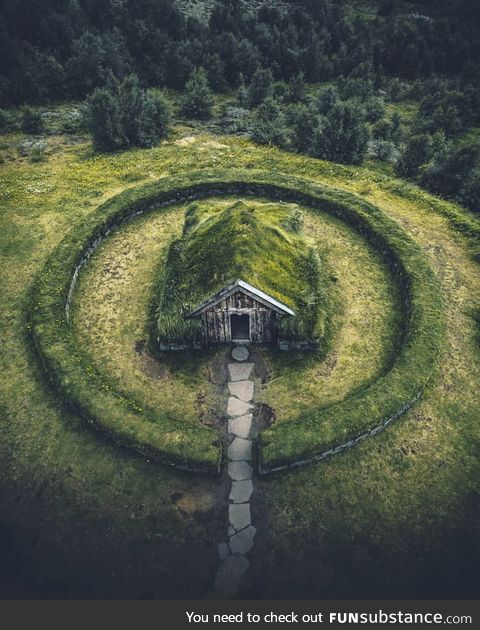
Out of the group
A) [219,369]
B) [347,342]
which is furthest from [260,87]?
[219,369]

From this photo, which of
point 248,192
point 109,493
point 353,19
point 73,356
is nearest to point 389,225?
point 248,192

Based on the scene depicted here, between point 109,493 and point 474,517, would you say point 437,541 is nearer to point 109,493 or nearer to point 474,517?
point 474,517

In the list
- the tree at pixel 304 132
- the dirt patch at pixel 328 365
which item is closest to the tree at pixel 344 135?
the tree at pixel 304 132

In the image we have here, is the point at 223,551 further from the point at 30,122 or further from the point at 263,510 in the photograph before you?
the point at 30,122

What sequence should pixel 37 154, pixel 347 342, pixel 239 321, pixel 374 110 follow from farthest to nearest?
pixel 374 110, pixel 37 154, pixel 239 321, pixel 347 342

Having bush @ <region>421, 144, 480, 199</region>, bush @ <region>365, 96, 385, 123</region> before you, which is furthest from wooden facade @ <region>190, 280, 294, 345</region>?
bush @ <region>365, 96, 385, 123</region>

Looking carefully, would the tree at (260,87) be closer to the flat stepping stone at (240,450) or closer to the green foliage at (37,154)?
the green foliage at (37,154)

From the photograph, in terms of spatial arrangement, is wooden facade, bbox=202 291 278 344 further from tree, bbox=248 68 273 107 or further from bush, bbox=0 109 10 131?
tree, bbox=248 68 273 107
